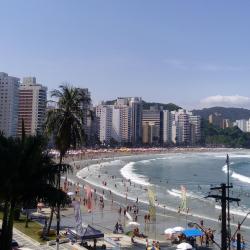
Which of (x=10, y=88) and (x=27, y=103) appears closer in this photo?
(x=10, y=88)

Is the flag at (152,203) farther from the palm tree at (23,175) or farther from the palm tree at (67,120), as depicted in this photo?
the palm tree at (23,175)

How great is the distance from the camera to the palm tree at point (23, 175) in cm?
1695

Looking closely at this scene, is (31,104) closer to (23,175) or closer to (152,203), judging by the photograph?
(152,203)

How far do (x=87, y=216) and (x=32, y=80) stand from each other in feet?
500

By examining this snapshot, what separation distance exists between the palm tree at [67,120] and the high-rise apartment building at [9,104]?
13042 centimetres

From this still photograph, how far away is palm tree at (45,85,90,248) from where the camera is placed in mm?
25375

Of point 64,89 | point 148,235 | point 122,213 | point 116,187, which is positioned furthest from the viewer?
point 116,187

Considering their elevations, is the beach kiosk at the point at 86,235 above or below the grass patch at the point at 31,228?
above

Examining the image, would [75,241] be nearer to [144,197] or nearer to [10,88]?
[144,197]

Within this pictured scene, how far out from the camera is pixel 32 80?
189250 millimetres

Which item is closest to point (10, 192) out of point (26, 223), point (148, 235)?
point (26, 223)

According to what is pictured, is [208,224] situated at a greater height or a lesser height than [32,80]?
lesser

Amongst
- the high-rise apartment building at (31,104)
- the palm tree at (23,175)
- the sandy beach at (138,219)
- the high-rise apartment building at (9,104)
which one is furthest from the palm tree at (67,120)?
the high-rise apartment building at (31,104)

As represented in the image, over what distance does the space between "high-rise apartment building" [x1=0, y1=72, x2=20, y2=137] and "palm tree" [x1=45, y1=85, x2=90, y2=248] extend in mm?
130415
